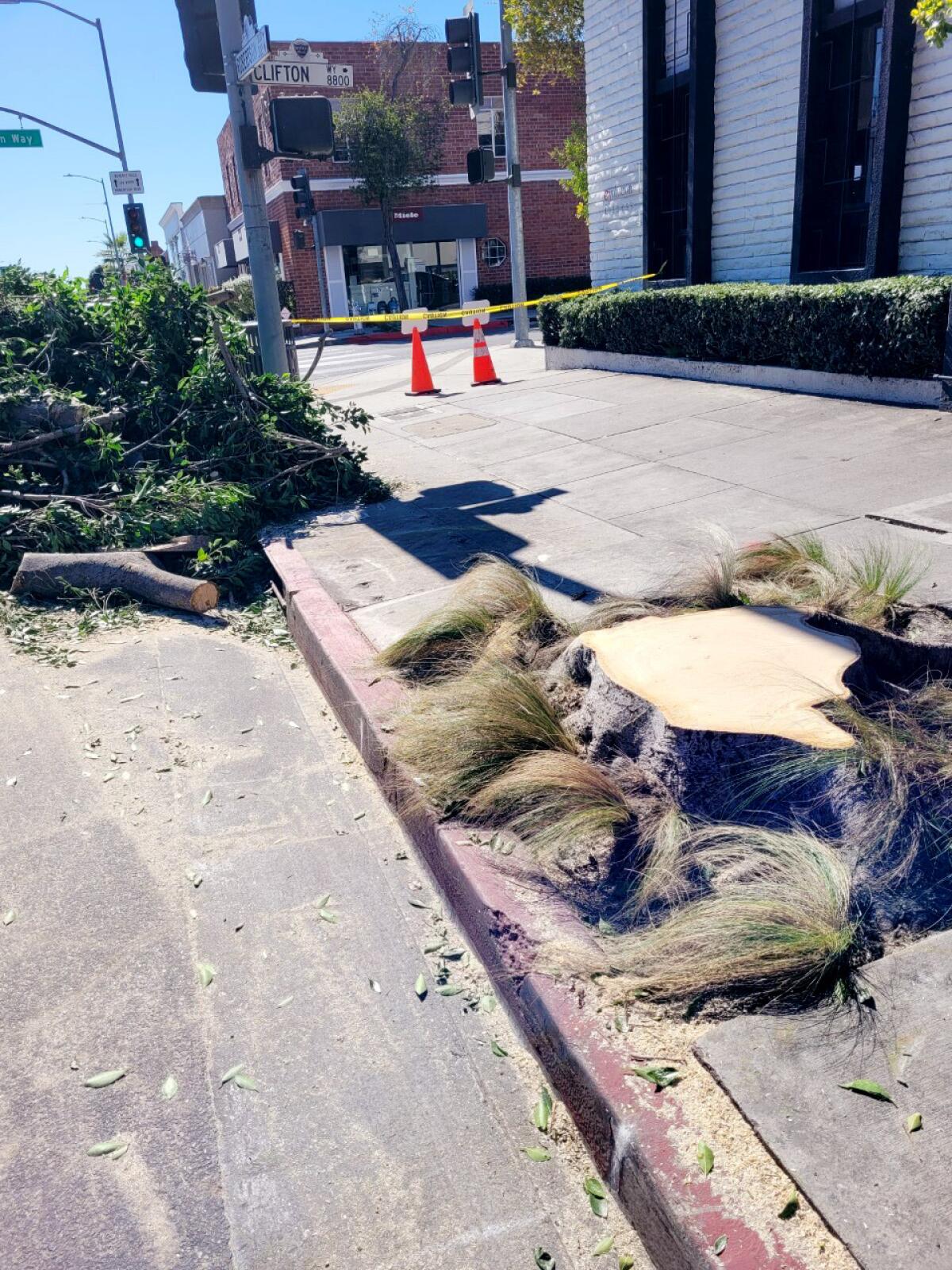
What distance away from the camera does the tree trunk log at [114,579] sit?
659cm

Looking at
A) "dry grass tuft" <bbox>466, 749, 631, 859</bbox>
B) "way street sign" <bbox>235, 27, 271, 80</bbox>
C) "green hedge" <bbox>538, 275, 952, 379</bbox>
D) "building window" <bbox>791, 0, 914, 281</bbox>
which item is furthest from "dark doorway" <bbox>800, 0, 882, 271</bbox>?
"dry grass tuft" <bbox>466, 749, 631, 859</bbox>

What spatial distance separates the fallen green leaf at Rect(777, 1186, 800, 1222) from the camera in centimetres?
195

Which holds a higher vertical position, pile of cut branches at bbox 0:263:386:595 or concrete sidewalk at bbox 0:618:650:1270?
pile of cut branches at bbox 0:263:386:595

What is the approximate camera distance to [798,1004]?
8.03ft

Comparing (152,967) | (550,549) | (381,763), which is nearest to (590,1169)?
(152,967)

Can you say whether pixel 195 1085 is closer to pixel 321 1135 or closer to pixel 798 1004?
pixel 321 1135

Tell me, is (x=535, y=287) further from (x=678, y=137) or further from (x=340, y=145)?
(x=678, y=137)

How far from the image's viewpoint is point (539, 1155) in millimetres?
2438

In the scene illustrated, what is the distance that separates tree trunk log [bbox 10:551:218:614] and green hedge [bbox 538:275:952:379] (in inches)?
266

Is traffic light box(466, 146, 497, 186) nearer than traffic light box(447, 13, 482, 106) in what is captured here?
No

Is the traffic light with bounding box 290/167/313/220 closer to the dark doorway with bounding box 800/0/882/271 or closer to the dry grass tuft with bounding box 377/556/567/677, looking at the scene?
the dark doorway with bounding box 800/0/882/271

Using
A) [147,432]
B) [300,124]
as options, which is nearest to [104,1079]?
[147,432]

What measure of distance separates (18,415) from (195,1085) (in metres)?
6.84

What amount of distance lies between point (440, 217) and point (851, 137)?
28.6 metres
